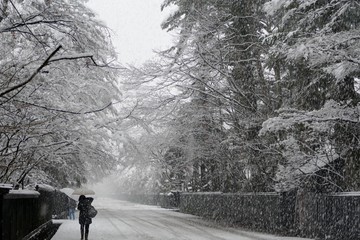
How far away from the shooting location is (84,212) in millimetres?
14516

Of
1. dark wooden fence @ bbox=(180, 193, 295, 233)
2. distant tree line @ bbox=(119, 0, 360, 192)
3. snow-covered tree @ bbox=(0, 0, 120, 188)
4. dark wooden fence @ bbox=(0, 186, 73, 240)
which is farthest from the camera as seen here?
dark wooden fence @ bbox=(180, 193, 295, 233)

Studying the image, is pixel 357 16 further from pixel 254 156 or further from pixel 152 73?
pixel 152 73

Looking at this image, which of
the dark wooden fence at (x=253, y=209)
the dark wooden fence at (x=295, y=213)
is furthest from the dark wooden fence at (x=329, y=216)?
the dark wooden fence at (x=253, y=209)

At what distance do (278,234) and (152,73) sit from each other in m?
10.4

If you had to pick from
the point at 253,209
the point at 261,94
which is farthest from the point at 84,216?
the point at 261,94

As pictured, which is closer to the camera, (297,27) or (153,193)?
(297,27)

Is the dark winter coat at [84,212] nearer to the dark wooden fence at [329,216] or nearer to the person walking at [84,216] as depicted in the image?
the person walking at [84,216]

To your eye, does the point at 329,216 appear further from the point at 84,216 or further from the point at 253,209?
the point at 84,216

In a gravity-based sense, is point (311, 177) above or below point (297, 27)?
below

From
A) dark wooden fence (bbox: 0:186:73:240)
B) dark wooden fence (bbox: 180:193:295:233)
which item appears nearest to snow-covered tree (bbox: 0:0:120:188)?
dark wooden fence (bbox: 0:186:73:240)

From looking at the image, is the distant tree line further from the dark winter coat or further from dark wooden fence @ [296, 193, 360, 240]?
the dark winter coat

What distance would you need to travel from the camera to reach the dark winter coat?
562 inches

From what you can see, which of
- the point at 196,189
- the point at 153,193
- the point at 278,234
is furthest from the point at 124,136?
the point at 153,193

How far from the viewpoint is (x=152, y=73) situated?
77.3ft
